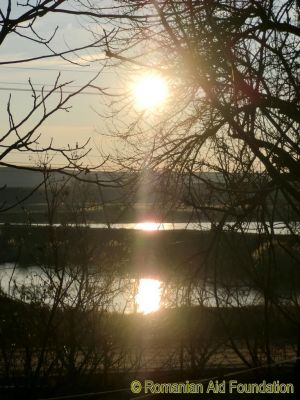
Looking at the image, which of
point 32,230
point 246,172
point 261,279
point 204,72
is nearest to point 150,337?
point 32,230

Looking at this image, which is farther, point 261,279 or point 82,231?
point 82,231

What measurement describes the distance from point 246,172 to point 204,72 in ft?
6.90

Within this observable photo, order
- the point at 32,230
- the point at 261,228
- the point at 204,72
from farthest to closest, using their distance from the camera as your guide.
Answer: the point at 32,230, the point at 261,228, the point at 204,72

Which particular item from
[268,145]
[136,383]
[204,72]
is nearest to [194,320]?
[136,383]

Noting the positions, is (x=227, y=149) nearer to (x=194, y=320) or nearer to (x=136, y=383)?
(x=194, y=320)

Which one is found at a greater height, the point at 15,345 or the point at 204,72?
the point at 204,72

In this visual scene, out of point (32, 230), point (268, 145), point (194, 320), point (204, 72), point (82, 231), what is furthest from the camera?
point (32, 230)

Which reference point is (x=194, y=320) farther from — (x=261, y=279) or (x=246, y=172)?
(x=246, y=172)

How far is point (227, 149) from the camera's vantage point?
8.92 m

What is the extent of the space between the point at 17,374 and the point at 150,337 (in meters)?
4.19

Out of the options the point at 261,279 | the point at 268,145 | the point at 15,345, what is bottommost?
the point at 15,345

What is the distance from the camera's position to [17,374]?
30.9ft

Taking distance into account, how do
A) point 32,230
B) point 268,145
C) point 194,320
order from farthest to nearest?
point 32,230
point 194,320
point 268,145

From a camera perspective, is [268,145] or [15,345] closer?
[268,145]
